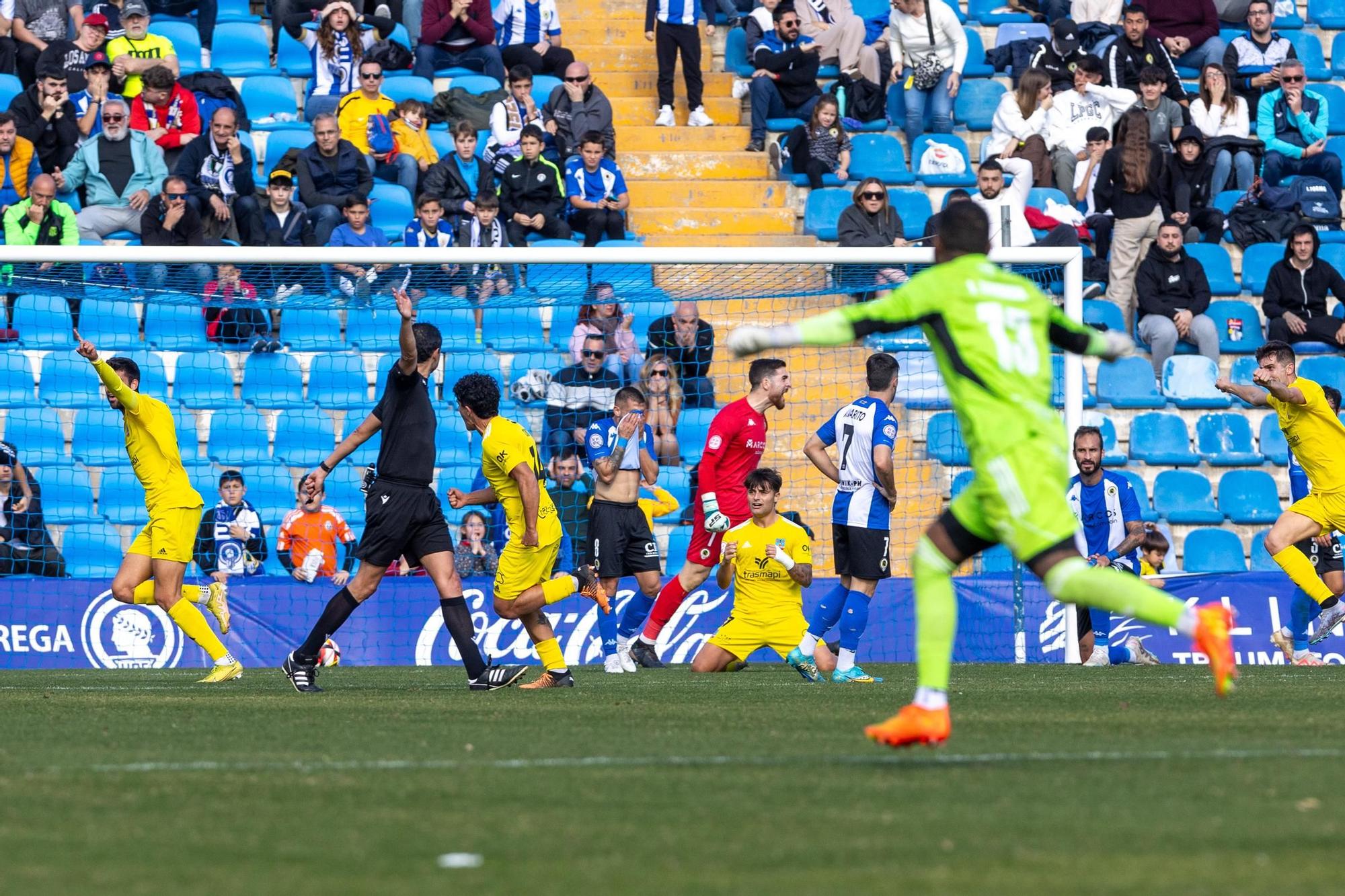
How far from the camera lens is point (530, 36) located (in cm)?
2097

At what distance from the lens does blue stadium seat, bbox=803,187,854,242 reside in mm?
19422

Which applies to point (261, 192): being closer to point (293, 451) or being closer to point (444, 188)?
point (444, 188)

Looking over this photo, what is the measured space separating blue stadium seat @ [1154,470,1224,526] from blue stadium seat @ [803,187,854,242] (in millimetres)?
4465

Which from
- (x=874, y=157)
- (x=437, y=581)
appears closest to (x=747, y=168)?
(x=874, y=157)

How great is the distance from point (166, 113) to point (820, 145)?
22.9 ft

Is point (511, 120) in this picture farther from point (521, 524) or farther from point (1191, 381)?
point (521, 524)

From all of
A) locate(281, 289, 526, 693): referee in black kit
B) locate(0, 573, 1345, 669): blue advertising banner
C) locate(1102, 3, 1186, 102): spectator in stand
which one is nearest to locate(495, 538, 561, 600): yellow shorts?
locate(281, 289, 526, 693): referee in black kit

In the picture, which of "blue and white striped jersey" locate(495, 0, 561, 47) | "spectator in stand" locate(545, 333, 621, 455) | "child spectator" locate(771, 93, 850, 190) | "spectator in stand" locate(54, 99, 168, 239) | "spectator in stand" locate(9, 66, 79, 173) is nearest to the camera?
"spectator in stand" locate(545, 333, 621, 455)

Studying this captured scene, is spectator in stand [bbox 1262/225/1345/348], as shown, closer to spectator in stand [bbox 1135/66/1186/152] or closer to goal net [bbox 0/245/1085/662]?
spectator in stand [bbox 1135/66/1186/152]

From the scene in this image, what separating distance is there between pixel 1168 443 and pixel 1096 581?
1240 cm

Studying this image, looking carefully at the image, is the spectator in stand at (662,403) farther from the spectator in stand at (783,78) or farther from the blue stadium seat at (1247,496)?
the blue stadium seat at (1247,496)

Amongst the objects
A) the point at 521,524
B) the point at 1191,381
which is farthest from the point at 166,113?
the point at 1191,381

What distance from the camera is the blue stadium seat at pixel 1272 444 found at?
18.2 metres

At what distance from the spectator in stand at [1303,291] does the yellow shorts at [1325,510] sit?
5651 mm
